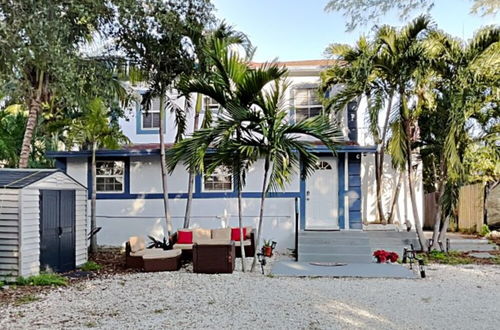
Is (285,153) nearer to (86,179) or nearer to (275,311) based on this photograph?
(275,311)

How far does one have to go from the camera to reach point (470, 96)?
10102mm

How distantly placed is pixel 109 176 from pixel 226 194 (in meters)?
3.45

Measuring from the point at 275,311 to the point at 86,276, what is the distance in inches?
176

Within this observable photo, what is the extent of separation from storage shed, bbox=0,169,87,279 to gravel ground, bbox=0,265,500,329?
109cm

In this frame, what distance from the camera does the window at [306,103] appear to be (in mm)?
13766

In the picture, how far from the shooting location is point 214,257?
884cm

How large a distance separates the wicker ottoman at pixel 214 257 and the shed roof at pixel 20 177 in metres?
3.20

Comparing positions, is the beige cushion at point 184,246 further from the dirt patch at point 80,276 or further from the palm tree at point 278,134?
the palm tree at point 278,134

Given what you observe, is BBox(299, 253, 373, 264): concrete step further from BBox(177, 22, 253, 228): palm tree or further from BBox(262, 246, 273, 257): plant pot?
BBox(177, 22, 253, 228): palm tree

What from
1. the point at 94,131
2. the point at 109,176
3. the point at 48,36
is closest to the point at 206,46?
the point at 48,36

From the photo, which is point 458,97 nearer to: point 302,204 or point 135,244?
point 302,204

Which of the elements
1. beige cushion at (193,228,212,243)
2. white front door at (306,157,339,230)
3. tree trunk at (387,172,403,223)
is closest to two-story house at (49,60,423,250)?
white front door at (306,157,339,230)

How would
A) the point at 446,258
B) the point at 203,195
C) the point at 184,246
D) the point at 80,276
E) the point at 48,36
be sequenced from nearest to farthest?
the point at 48,36 < the point at 80,276 < the point at 184,246 < the point at 446,258 < the point at 203,195

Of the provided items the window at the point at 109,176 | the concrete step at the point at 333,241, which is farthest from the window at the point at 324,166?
the window at the point at 109,176
